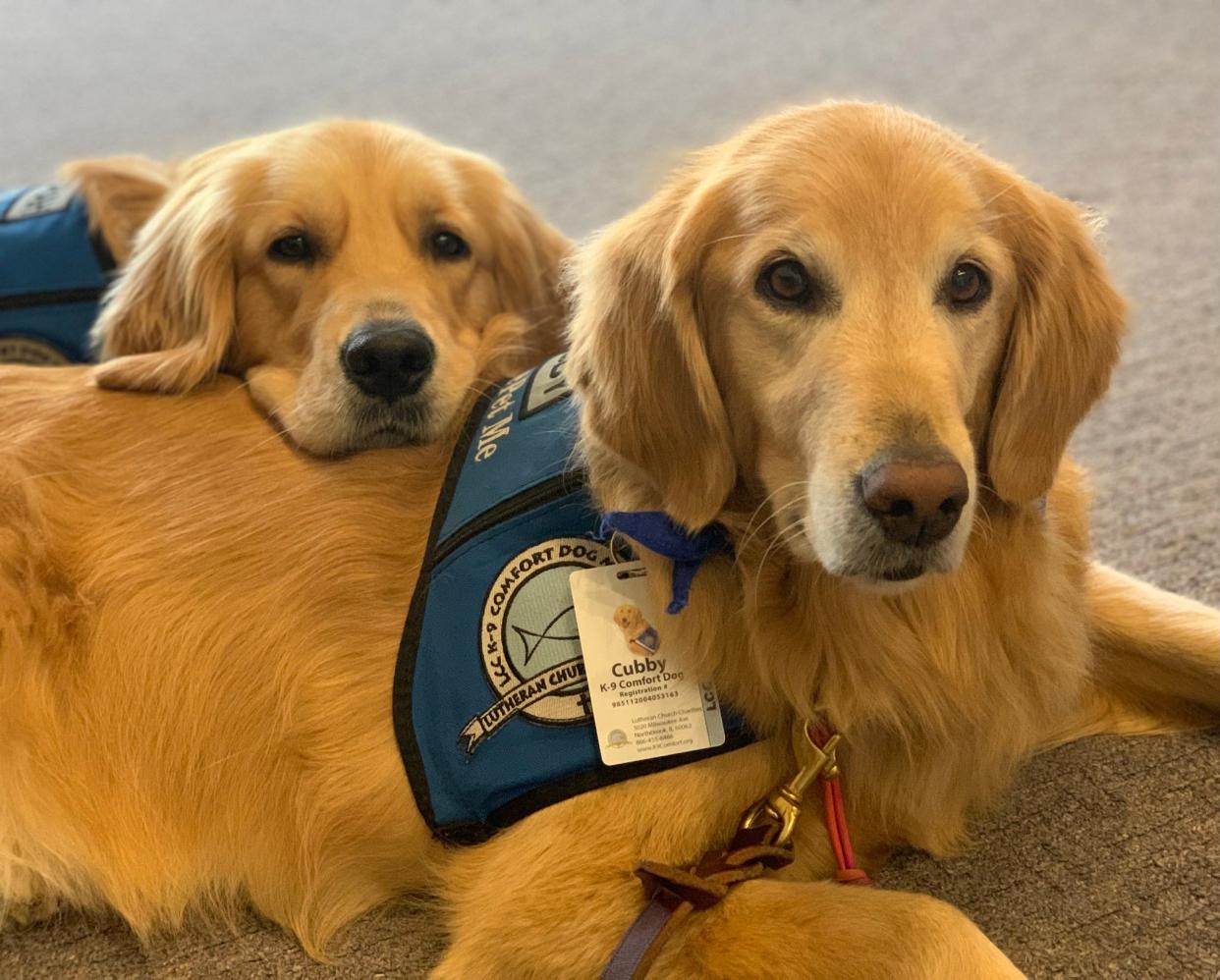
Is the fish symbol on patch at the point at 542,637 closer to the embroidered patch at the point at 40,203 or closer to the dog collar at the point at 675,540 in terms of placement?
the dog collar at the point at 675,540

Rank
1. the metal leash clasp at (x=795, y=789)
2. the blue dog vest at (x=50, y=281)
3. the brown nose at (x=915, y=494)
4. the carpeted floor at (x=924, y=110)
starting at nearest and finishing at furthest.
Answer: the brown nose at (x=915, y=494) < the metal leash clasp at (x=795, y=789) < the carpeted floor at (x=924, y=110) < the blue dog vest at (x=50, y=281)

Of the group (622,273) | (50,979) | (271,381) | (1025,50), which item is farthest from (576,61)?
(50,979)

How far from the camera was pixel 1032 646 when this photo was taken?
1.44 m

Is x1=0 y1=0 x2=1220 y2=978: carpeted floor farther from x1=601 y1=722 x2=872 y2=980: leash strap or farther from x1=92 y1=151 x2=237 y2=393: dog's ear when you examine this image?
x1=92 y1=151 x2=237 y2=393: dog's ear

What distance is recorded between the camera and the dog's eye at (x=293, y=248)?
73.7 inches

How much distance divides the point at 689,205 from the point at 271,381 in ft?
2.43

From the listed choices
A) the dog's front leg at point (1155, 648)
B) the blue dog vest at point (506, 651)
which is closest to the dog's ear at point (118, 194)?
the blue dog vest at point (506, 651)

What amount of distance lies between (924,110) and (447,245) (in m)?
2.43

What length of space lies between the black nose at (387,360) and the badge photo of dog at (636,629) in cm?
49

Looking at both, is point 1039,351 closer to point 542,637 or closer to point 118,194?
point 542,637

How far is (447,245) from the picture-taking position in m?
1.95

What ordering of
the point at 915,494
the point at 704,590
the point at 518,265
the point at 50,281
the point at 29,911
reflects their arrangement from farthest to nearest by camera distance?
the point at 50,281, the point at 518,265, the point at 29,911, the point at 704,590, the point at 915,494

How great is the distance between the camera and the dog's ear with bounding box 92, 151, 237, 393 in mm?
1781

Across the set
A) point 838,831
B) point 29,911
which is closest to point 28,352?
point 29,911
